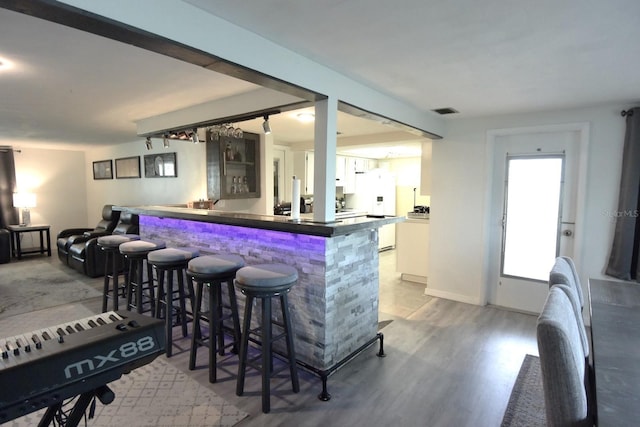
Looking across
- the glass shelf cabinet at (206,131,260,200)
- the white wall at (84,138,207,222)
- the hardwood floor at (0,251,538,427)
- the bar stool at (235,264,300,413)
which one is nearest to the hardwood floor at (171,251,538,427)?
the hardwood floor at (0,251,538,427)

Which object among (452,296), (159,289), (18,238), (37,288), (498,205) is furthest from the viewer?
(18,238)

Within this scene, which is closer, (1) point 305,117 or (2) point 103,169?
(1) point 305,117

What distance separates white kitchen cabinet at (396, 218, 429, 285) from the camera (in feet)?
15.7

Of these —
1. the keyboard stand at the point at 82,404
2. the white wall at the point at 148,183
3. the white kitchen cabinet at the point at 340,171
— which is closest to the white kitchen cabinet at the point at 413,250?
the white kitchen cabinet at the point at 340,171

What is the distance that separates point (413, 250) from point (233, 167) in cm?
279

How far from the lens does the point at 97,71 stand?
246 cm

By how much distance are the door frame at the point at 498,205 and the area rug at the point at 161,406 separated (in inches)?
123

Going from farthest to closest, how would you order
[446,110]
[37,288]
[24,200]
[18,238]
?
[24,200], [18,238], [37,288], [446,110]

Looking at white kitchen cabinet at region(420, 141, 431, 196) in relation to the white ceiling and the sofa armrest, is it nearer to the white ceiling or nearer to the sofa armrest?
the white ceiling

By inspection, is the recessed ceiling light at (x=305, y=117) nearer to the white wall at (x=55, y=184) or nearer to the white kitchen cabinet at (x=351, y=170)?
the white kitchen cabinet at (x=351, y=170)

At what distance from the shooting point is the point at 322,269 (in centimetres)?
231

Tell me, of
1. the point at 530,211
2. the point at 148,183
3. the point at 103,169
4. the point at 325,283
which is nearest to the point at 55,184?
the point at 103,169

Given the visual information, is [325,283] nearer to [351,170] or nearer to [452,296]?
[452,296]

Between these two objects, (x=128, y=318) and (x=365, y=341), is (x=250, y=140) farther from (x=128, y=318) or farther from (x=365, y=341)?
(x=128, y=318)
